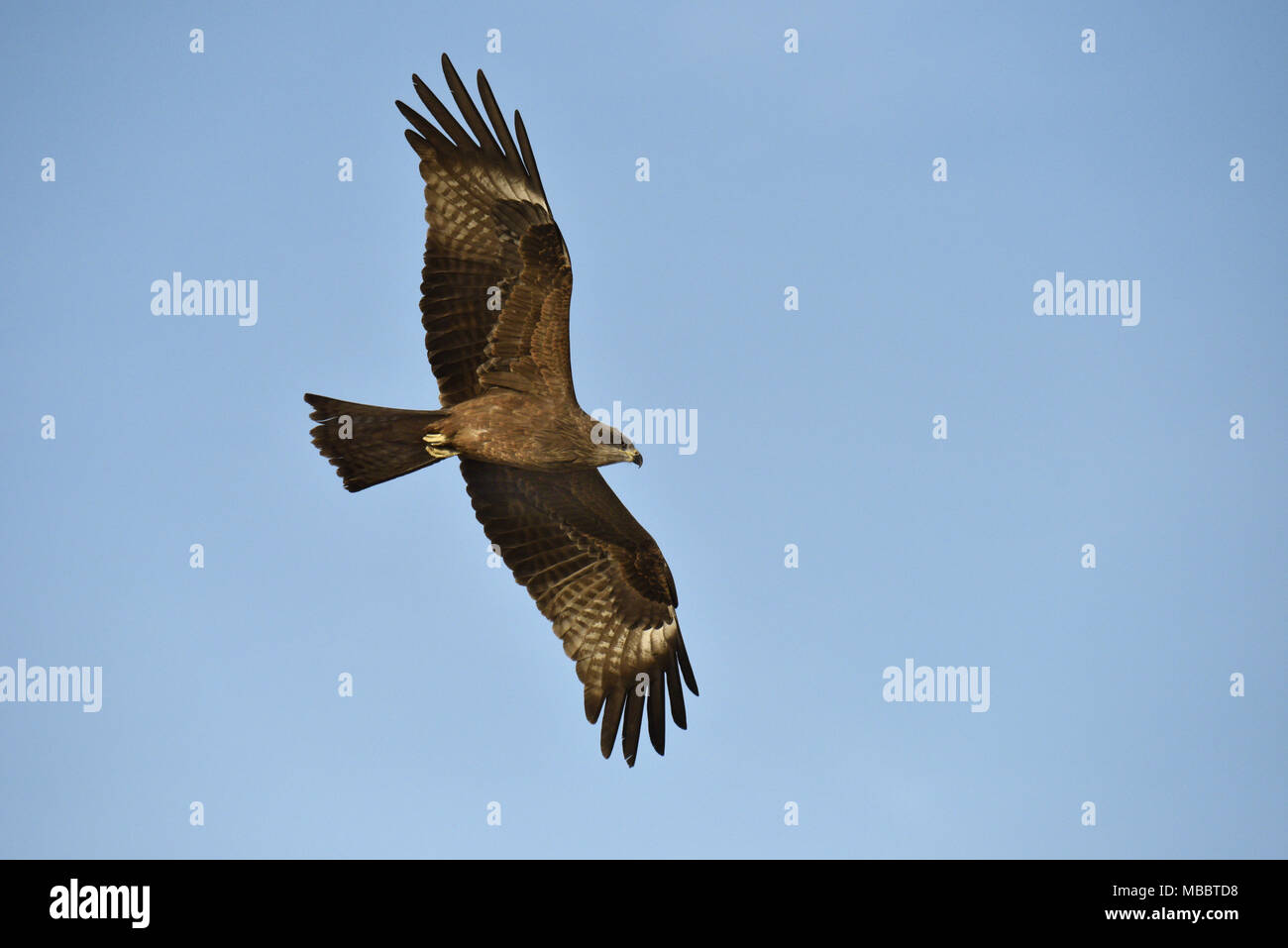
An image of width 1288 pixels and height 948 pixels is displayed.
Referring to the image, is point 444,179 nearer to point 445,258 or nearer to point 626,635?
point 445,258

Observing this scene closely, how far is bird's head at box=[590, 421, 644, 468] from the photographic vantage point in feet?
38.8

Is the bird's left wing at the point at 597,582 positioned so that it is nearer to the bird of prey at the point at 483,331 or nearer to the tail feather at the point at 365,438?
the bird of prey at the point at 483,331

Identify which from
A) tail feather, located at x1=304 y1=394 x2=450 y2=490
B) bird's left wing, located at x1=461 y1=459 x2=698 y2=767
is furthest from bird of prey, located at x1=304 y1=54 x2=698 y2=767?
bird's left wing, located at x1=461 y1=459 x2=698 y2=767

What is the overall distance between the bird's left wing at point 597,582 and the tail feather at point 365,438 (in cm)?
127

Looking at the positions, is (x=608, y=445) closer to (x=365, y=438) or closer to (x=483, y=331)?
(x=483, y=331)

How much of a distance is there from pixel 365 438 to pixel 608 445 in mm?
2141

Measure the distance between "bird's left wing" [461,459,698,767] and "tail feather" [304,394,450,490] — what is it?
1.27 m

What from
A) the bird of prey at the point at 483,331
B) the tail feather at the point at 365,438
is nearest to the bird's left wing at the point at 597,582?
the bird of prey at the point at 483,331

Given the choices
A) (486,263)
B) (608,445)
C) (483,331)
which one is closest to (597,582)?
(608,445)

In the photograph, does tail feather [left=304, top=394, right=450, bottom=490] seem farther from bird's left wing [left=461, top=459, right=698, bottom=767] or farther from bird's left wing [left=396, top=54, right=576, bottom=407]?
bird's left wing [left=461, top=459, right=698, bottom=767]
